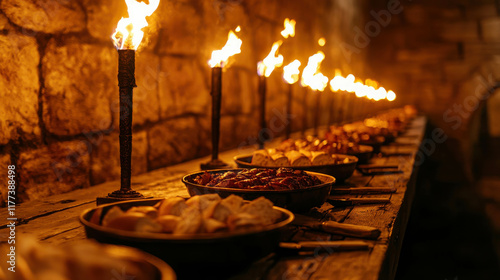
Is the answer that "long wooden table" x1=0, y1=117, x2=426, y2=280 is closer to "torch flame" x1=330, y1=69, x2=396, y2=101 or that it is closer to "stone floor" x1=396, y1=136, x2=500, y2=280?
"stone floor" x1=396, y1=136, x2=500, y2=280

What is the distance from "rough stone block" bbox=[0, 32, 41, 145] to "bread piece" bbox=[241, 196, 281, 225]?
4.49 feet

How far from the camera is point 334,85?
17.4 feet

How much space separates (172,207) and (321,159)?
1187 mm

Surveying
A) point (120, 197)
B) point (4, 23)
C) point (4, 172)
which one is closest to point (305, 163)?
point (120, 197)

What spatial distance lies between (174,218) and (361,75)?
37.6 feet

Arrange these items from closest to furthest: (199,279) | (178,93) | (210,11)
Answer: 1. (199,279)
2. (178,93)
3. (210,11)

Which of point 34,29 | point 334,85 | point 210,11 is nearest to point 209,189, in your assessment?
point 34,29

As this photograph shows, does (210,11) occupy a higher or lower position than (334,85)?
higher

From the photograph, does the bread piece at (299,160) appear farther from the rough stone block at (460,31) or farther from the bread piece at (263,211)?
the rough stone block at (460,31)

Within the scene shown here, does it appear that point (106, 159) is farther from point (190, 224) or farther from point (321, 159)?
point (190, 224)

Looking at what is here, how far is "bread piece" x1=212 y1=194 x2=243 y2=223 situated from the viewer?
121cm

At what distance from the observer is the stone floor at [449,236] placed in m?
4.91

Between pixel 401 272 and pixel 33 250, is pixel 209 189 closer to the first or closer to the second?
pixel 33 250

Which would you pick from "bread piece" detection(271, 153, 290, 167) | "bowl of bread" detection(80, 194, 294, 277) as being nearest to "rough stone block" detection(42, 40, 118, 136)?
"bread piece" detection(271, 153, 290, 167)
